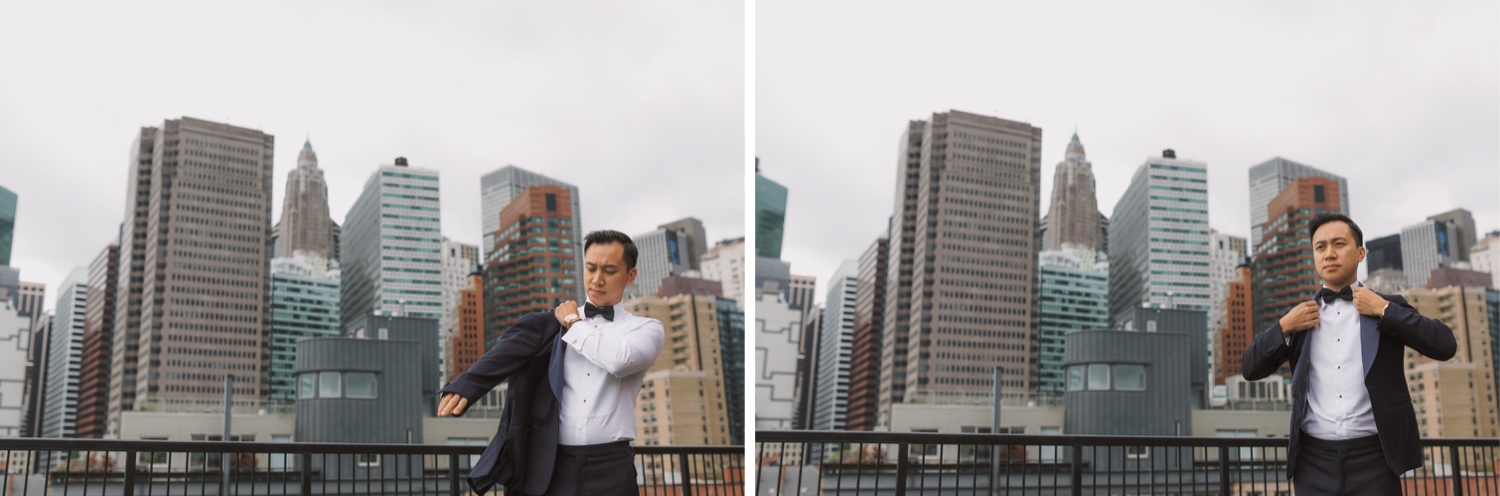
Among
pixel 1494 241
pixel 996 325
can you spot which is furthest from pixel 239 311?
pixel 1494 241

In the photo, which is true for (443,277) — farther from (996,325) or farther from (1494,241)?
(1494,241)

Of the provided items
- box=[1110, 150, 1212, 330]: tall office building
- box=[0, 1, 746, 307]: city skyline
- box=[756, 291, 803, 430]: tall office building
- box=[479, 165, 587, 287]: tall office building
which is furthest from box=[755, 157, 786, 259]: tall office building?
box=[1110, 150, 1212, 330]: tall office building

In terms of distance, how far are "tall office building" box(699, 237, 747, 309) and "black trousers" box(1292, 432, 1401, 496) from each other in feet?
55.8

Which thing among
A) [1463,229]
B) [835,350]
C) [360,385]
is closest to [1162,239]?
[1463,229]

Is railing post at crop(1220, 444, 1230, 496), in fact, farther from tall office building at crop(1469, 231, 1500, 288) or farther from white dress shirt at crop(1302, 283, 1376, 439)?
tall office building at crop(1469, 231, 1500, 288)

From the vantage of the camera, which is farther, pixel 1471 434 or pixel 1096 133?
pixel 1096 133

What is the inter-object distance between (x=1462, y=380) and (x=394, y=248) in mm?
20293

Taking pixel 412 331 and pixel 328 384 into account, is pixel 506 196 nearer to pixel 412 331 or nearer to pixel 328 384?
pixel 412 331

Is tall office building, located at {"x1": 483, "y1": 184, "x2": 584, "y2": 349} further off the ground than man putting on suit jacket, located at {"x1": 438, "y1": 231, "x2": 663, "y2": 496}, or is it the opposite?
tall office building, located at {"x1": 483, "y1": 184, "x2": 584, "y2": 349}

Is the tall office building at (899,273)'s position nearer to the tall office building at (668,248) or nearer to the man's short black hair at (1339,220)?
the tall office building at (668,248)

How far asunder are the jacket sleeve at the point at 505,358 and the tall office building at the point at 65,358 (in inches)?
965

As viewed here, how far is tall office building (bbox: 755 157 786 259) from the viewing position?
61.5 feet

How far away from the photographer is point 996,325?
28.8 m

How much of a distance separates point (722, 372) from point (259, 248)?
424 inches
